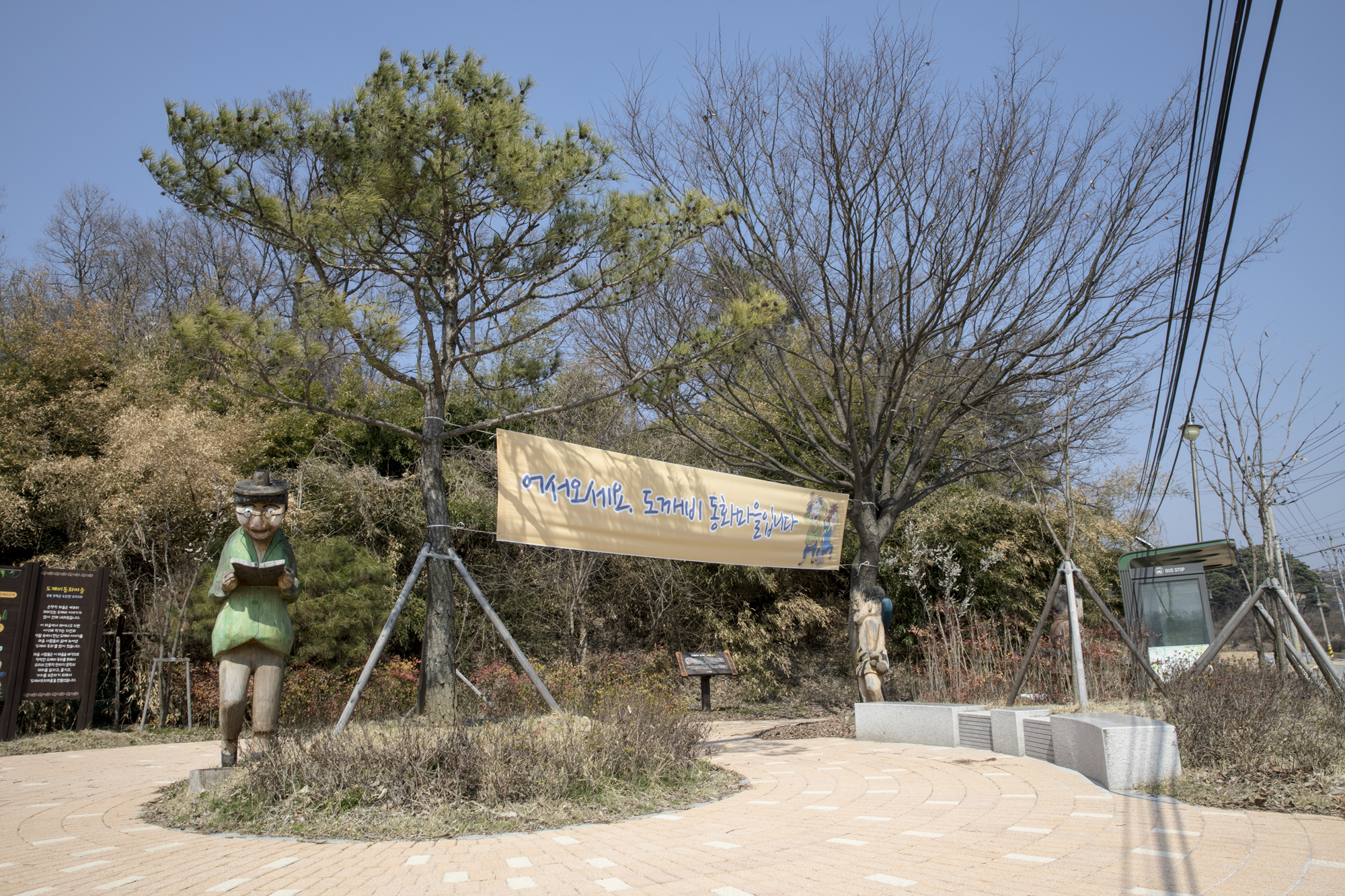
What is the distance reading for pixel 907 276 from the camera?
9.68 metres

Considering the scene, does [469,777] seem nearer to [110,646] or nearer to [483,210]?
[483,210]

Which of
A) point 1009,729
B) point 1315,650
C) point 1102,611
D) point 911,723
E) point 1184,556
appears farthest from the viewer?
point 1184,556

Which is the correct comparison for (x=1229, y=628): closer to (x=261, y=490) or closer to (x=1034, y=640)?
(x=1034, y=640)

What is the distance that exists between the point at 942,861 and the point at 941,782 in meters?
2.42

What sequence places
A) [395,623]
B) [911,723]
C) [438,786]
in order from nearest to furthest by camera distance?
[438,786], [395,623], [911,723]

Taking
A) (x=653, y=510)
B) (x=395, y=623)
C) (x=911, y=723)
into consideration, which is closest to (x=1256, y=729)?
(x=911, y=723)

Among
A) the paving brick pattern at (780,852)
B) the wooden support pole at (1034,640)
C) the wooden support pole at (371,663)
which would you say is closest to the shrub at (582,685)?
the wooden support pole at (371,663)

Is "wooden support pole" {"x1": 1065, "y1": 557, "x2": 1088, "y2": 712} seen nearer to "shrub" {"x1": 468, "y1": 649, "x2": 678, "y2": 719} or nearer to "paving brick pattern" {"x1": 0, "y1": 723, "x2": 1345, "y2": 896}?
"paving brick pattern" {"x1": 0, "y1": 723, "x2": 1345, "y2": 896}

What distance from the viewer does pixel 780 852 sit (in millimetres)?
4082

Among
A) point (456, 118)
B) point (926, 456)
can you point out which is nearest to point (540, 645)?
point (926, 456)

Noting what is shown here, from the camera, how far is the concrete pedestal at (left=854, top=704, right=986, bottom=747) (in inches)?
325

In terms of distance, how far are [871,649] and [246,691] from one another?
662 cm

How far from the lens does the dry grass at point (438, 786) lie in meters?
4.59

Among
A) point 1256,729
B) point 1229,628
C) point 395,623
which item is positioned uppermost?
point 395,623
